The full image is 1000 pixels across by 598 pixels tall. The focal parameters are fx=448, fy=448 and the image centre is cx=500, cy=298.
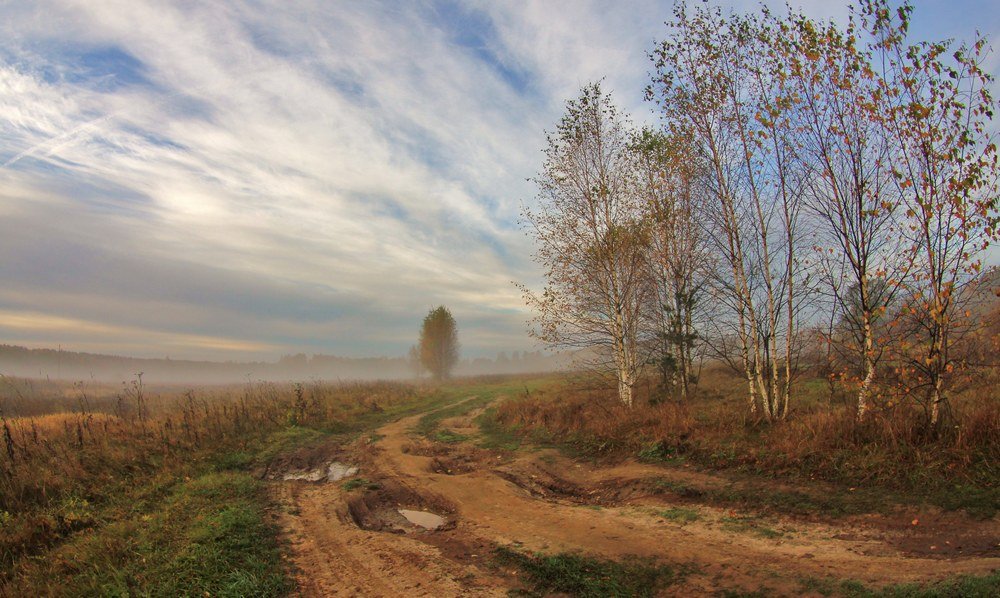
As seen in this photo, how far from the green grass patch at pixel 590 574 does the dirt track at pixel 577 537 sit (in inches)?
7.9

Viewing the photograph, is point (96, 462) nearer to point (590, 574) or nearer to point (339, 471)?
point (339, 471)

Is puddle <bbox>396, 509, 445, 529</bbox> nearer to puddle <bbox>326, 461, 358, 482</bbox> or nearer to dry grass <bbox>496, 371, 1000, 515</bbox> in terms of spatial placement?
puddle <bbox>326, 461, 358, 482</bbox>

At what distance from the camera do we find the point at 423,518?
8078 mm

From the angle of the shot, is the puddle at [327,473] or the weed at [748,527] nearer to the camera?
the weed at [748,527]

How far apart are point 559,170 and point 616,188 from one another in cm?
222

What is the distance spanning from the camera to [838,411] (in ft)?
30.2

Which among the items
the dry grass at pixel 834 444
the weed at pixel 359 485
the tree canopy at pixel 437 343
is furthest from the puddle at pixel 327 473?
the tree canopy at pixel 437 343

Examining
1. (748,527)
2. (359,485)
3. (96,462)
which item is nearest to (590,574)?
(748,527)

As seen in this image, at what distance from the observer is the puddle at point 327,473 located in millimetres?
10930

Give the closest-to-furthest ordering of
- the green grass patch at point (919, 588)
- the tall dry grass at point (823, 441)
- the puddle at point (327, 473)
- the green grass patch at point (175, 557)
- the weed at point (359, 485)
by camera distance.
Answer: the green grass patch at point (919, 588)
the green grass patch at point (175, 557)
the tall dry grass at point (823, 441)
the weed at point (359, 485)
the puddle at point (327, 473)

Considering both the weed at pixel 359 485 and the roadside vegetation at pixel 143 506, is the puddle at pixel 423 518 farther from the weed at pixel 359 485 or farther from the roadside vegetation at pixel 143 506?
the roadside vegetation at pixel 143 506

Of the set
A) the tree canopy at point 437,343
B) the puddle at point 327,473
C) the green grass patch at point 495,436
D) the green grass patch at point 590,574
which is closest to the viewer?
the green grass patch at point 590,574

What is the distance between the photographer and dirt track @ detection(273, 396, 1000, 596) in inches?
202

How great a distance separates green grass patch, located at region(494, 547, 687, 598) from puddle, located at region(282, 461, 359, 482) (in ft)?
21.2
